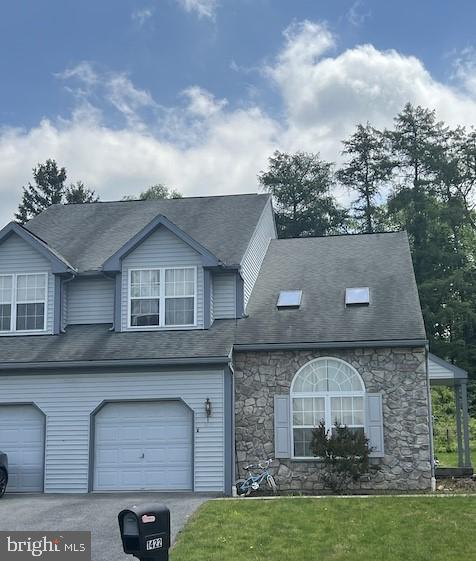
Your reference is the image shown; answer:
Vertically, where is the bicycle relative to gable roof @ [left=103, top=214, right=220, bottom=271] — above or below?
Answer: below

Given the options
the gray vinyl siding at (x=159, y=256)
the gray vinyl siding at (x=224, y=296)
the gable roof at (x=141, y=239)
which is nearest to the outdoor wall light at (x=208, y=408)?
the gray vinyl siding at (x=224, y=296)

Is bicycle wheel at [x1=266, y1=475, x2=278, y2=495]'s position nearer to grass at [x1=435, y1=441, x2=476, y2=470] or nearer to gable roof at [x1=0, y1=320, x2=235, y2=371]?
gable roof at [x1=0, y1=320, x2=235, y2=371]

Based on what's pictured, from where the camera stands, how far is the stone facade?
1539 cm

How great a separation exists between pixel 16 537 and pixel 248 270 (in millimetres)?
10961

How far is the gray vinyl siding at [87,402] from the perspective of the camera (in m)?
15.7

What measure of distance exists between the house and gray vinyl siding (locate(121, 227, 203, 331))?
3cm

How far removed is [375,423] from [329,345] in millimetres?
1914

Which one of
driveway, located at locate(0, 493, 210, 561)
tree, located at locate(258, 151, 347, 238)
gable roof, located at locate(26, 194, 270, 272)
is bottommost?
driveway, located at locate(0, 493, 210, 561)

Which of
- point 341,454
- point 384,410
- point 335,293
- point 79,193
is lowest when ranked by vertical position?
point 341,454

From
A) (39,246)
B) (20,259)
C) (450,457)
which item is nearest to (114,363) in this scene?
(39,246)

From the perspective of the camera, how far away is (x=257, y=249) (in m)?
20.3

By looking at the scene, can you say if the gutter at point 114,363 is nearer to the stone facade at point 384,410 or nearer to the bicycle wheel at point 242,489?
the stone facade at point 384,410

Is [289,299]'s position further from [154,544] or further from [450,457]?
[154,544]

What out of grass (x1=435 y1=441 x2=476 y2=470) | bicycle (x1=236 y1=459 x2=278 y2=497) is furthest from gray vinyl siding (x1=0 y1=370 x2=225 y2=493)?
grass (x1=435 y1=441 x2=476 y2=470)
